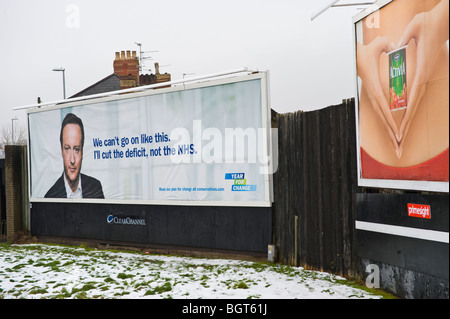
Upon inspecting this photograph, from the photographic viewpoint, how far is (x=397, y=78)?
7.22m

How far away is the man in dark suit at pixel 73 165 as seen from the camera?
47.4 ft

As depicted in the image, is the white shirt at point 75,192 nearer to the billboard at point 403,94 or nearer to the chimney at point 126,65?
the billboard at point 403,94

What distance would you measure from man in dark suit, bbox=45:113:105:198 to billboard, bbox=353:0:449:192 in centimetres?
847

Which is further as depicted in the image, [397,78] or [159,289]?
[159,289]

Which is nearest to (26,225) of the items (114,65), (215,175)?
(215,175)

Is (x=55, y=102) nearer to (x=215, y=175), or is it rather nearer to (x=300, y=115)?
(x=215, y=175)

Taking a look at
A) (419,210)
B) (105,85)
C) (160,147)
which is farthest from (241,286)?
(105,85)

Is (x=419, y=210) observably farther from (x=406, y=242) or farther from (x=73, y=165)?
(x=73, y=165)

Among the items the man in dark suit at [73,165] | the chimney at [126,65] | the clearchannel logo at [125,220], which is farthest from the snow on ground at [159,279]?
the chimney at [126,65]

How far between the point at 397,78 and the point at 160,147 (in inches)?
269

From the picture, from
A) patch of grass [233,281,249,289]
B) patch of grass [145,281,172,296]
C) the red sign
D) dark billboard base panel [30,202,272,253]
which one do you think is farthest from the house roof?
the red sign

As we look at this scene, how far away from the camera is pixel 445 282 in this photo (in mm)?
6355

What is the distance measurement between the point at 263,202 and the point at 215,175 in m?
1.38

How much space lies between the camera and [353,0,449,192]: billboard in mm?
6266
